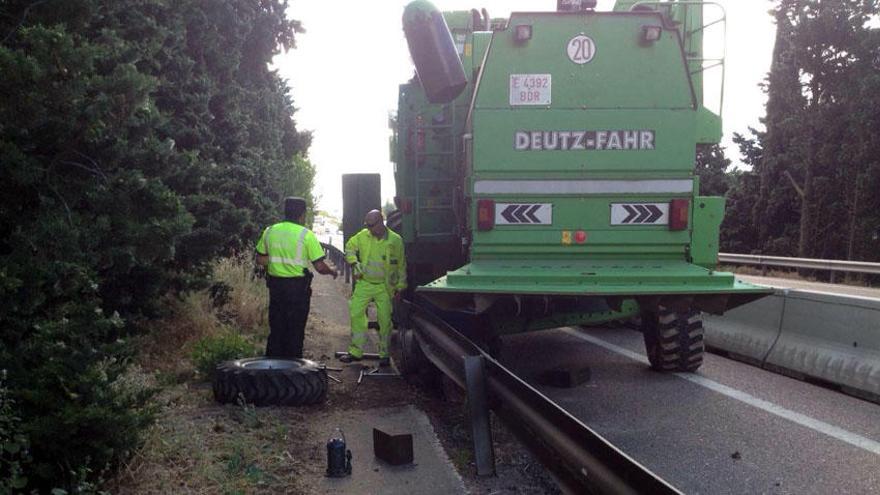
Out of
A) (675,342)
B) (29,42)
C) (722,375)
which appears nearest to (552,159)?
(675,342)

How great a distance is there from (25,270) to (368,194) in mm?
7304

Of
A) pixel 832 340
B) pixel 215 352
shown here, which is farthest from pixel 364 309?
pixel 832 340

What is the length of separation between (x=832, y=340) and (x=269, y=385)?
198 inches

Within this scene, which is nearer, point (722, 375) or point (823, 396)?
point (823, 396)

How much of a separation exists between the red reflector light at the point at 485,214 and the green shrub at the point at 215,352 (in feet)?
8.14

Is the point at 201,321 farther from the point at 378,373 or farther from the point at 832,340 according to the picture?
the point at 832,340

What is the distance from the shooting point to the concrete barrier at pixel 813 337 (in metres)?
6.86

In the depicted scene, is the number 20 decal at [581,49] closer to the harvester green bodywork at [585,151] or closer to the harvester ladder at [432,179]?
the harvester green bodywork at [585,151]

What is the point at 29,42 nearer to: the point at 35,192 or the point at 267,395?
the point at 35,192

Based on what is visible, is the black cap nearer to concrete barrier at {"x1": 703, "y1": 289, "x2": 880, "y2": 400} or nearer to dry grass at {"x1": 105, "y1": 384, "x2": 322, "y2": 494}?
dry grass at {"x1": 105, "y1": 384, "x2": 322, "y2": 494}

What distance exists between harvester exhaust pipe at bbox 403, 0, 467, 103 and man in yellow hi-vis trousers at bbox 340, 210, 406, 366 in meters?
1.90

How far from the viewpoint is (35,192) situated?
434 centimetres

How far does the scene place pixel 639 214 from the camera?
6.78 meters

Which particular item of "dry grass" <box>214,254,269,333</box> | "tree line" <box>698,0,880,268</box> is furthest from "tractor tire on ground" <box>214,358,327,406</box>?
"tree line" <box>698,0,880,268</box>
